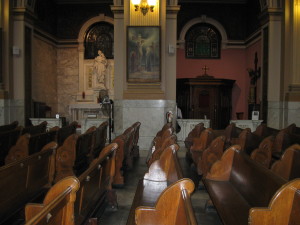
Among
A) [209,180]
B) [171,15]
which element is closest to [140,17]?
[171,15]

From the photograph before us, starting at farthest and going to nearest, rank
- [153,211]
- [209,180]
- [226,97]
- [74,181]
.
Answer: [226,97], [209,180], [153,211], [74,181]

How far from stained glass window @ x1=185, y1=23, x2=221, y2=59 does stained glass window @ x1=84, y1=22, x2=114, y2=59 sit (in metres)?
3.60

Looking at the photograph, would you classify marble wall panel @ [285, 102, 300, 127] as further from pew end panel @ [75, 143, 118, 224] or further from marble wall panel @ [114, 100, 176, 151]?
pew end panel @ [75, 143, 118, 224]

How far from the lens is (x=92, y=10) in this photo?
14242 millimetres

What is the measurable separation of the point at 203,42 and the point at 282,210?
13.0 meters

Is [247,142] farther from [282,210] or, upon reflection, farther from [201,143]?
[282,210]

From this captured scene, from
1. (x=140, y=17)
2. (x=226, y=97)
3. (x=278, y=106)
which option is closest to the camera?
(x=140, y=17)

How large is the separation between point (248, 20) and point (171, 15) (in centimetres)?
642

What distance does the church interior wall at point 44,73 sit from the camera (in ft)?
39.6

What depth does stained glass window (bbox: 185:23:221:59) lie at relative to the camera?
14.2m

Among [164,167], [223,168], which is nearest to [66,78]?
[164,167]

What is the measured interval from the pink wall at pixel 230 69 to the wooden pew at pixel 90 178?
33.8ft

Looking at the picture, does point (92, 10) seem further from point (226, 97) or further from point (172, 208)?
point (172, 208)

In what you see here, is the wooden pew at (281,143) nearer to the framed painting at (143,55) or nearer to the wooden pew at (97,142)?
the wooden pew at (97,142)
